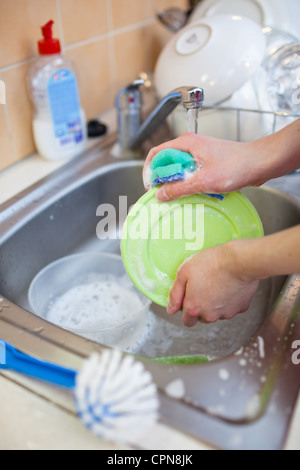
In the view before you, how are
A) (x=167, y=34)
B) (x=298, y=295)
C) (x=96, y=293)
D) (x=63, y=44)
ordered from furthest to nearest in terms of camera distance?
(x=167, y=34) → (x=63, y=44) → (x=96, y=293) → (x=298, y=295)

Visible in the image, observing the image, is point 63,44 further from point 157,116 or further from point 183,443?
point 183,443

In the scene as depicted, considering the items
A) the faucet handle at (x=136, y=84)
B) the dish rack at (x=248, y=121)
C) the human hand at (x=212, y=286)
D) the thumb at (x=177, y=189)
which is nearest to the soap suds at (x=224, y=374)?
the human hand at (x=212, y=286)

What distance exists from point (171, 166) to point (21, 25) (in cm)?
47

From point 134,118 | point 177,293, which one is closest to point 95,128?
point 134,118

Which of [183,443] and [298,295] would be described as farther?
[298,295]

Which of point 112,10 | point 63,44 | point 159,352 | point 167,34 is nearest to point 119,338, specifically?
point 159,352

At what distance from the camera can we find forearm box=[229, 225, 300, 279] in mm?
454

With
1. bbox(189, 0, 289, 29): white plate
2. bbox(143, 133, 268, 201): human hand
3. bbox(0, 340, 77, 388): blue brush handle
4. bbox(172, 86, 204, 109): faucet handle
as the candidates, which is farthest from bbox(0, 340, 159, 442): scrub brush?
bbox(189, 0, 289, 29): white plate

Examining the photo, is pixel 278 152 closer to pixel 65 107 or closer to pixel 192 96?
pixel 192 96

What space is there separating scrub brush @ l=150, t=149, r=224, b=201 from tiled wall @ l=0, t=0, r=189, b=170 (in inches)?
15.0

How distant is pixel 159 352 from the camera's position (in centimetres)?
67

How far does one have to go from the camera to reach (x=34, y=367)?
18.3 inches
